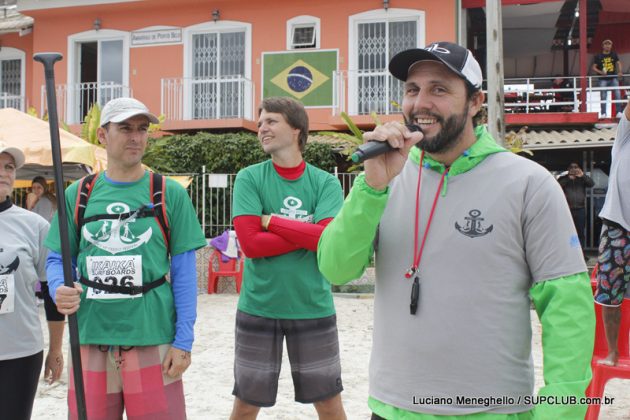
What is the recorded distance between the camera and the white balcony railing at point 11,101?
18.0m

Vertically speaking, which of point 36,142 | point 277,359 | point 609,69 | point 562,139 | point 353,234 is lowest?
point 277,359

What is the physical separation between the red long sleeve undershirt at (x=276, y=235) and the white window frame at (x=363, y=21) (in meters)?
12.4

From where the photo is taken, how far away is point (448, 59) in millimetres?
1994

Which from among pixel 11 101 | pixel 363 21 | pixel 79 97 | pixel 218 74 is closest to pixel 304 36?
pixel 363 21

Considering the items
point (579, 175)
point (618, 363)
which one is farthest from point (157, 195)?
point (579, 175)

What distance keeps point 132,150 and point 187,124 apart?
1336 centimetres

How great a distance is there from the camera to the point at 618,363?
13.1 feet

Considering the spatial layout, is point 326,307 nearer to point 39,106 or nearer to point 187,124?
point 187,124

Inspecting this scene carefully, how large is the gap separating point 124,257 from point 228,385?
127 inches

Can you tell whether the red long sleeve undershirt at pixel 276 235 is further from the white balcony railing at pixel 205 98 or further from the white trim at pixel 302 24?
the white trim at pixel 302 24

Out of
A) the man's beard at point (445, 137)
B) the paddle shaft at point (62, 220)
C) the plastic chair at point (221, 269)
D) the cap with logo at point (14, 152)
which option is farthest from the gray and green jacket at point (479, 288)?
the plastic chair at point (221, 269)

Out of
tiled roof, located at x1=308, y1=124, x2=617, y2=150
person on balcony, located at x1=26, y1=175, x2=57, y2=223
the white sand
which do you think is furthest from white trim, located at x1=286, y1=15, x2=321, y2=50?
the white sand

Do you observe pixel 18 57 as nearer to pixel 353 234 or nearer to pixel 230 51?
pixel 230 51

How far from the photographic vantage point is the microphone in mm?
1782
